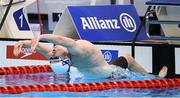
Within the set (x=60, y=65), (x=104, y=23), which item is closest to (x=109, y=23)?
(x=104, y=23)

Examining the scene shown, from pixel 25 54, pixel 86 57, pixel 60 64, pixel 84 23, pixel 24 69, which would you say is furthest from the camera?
pixel 25 54

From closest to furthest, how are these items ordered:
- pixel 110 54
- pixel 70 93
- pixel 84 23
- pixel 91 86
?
pixel 70 93 < pixel 91 86 < pixel 110 54 < pixel 84 23

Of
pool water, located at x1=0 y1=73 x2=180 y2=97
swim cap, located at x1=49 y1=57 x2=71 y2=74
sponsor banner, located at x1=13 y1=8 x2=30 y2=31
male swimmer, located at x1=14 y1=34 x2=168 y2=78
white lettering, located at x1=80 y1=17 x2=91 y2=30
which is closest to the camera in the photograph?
pool water, located at x1=0 y1=73 x2=180 y2=97

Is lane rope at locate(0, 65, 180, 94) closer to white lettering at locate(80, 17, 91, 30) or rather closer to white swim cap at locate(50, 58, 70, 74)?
white swim cap at locate(50, 58, 70, 74)

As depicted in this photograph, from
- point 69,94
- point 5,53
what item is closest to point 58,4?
point 5,53

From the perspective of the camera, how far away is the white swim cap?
7.60m

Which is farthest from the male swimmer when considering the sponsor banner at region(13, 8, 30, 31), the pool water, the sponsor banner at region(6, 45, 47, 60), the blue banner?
the sponsor banner at region(13, 8, 30, 31)

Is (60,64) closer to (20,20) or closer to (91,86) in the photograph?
(91,86)

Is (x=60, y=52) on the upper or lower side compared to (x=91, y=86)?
upper

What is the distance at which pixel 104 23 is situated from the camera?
8.89 m

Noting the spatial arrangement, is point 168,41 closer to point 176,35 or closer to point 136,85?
point 176,35

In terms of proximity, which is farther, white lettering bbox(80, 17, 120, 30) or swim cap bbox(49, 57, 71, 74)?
white lettering bbox(80, 17, 120, 30)

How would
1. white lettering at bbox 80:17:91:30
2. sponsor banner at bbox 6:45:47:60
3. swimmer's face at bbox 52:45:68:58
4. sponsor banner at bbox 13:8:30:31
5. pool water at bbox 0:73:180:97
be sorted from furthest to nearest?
1. sponsor banner at bbox 13:8:30:31
2. sponsor banner at bbox 6:45:47:60
3. white lettering at bbox 80:17:91:30
4. swimmer's face at bbox 52:45:68:58
5. pool water at bbox 0:73:180:97

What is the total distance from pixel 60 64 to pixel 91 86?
693 mm
